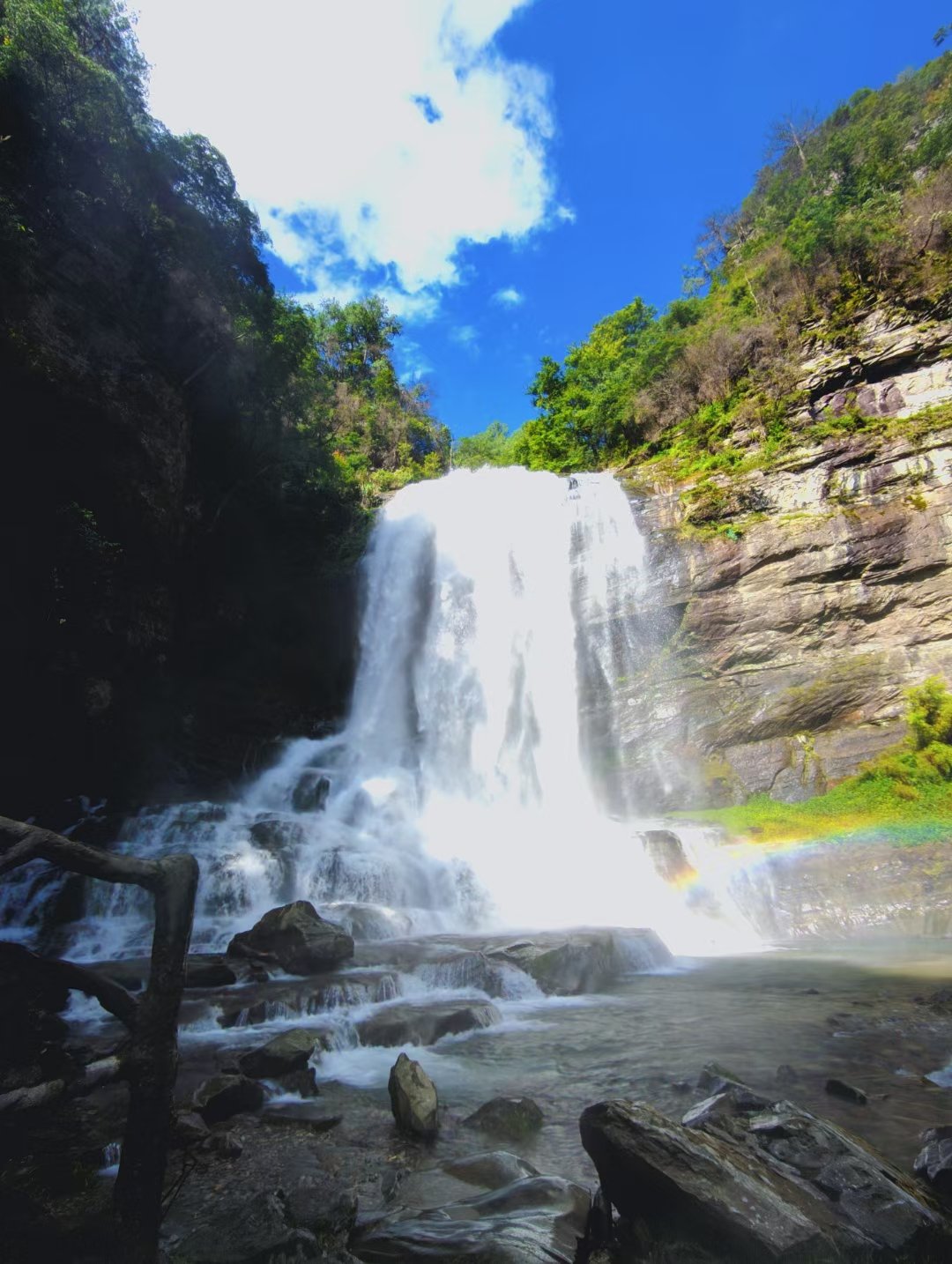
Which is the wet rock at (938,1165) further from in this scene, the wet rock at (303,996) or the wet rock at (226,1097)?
the wet rock at (303,996)

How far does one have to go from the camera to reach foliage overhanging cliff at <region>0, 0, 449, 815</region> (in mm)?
13312

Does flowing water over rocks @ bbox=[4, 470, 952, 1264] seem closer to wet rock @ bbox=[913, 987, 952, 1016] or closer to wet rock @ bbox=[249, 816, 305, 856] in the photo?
wet rock @ bbox=[249, 816, 305, 856]

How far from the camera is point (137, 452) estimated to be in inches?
594

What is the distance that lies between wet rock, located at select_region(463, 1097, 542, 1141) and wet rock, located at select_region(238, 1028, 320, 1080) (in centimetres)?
180

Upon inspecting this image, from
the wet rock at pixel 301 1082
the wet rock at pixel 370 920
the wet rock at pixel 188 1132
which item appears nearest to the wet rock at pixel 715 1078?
the wet rock at pixel 301 1082

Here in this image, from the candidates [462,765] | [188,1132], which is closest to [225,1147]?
[188,1132]

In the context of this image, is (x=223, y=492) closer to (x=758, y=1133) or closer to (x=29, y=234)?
(x=29, y=234)

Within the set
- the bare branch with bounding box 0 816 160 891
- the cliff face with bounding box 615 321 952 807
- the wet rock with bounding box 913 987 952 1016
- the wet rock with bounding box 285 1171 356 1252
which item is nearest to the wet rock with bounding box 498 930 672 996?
the wet rock with bounding box 913 987 952 1016

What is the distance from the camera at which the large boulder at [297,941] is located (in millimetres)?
9586

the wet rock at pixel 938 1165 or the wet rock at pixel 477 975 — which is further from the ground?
the wet rock at pixel 938 1165

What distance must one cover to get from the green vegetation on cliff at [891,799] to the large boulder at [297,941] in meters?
10.2

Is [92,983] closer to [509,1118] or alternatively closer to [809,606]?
[509,1118]

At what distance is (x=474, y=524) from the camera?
25.0 metres

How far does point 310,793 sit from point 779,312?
2433 centimetres
